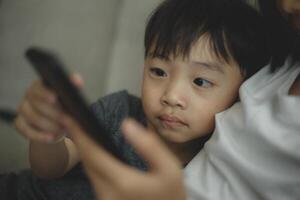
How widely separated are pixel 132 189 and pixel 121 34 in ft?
2.41

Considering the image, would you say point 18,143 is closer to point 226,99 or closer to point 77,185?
point 77,185

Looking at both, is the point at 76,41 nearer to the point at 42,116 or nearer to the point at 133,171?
the point at 42,116

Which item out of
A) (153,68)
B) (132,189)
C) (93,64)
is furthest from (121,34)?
(132,189)

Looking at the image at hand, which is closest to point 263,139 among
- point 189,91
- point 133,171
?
point 189,91

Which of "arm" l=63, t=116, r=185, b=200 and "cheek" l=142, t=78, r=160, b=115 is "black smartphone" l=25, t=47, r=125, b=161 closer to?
"arm" l=63, t=116, r=185, b=200

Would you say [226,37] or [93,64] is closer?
[226,37]

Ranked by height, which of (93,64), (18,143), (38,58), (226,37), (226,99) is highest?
(38,58)

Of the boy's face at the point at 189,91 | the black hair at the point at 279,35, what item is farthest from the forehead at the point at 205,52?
the black hair at the point at 279,35

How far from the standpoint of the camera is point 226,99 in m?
0.74

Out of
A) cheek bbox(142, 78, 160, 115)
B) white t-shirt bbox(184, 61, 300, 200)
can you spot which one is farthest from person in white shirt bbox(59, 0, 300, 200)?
cheek bbox(142, 78, 160, 115)

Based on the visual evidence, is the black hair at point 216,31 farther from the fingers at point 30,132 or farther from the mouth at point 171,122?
the fingers at point 30,132

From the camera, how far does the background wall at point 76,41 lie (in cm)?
103

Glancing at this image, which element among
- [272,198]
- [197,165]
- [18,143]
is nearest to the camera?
[272,198]

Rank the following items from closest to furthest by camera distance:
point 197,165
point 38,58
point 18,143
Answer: point 38,58
point 197,165
point 18,143
